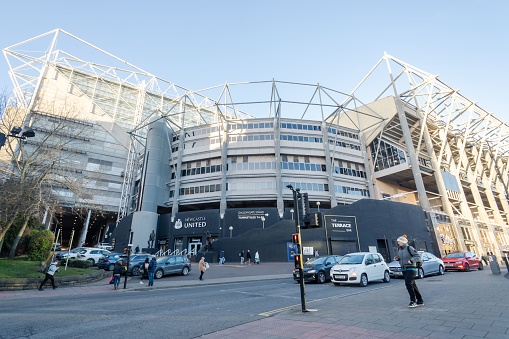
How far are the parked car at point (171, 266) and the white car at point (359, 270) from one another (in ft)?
37.5

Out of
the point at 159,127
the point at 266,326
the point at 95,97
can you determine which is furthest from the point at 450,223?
the point at 95,97

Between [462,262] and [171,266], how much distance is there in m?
21.8

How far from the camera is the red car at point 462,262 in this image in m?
20.3

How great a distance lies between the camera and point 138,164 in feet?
185

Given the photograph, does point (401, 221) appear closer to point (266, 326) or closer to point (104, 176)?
point (266, 326)

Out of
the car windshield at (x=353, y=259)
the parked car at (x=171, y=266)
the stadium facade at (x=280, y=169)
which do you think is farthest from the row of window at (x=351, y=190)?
the car windshield at (x=353, y=259)

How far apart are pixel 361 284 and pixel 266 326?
8.83 meters

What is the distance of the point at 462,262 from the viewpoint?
20281 mm

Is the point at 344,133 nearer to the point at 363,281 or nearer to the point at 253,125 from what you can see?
the point at 253,125

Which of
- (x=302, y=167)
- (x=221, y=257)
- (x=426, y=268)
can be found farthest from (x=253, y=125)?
(x=426, y=268)

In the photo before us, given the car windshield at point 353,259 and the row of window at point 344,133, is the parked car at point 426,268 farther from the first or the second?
the row of window at point 344,133

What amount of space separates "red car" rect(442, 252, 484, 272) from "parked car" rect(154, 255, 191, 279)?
2026 cm

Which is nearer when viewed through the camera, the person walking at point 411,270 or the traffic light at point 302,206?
the person walking at point 411,270

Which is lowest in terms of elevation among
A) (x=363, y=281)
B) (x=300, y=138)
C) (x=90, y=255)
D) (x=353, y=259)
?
(x=363, y=281)
